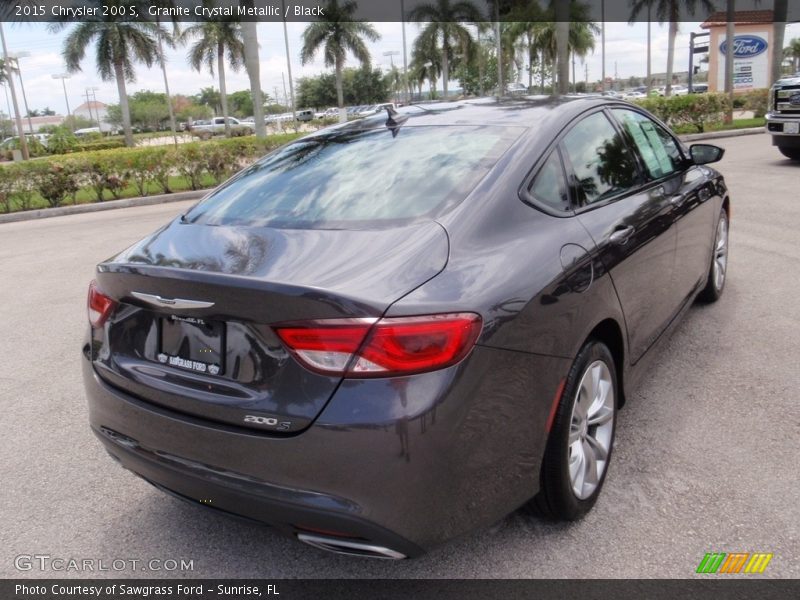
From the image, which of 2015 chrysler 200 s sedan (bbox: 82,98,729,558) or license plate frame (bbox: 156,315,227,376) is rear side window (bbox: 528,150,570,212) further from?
license plate frame (bbox: 156,315,227,376)

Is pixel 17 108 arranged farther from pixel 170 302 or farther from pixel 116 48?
pixel 170 302

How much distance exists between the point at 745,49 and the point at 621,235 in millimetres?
46794

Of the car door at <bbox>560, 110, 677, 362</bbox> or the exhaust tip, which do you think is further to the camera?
the car door at <bbox>560, 110, 677, 362</bbox>

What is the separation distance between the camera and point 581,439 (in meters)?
2.70

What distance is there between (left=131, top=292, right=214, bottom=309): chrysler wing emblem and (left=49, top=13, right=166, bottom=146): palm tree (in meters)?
38.1

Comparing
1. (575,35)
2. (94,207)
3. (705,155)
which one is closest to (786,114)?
(705,155)

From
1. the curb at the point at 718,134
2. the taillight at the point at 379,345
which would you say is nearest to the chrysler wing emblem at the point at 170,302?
the taillight at the point at 379,345

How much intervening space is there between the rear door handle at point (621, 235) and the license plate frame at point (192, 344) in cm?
167

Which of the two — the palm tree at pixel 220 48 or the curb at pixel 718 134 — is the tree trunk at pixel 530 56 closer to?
the palm tree at pixel 220 48

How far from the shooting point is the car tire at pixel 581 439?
8.13 feet

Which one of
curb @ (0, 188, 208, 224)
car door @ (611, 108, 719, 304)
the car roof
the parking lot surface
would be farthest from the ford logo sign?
the car roof

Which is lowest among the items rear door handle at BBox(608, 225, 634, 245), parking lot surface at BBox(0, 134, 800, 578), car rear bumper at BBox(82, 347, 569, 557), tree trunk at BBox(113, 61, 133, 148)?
parking lot surface at BBox(0, 134, 800, 578)

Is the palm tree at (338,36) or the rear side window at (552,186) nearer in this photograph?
the rear side window at (552,186)

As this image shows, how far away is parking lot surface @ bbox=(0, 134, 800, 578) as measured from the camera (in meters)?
2.54
